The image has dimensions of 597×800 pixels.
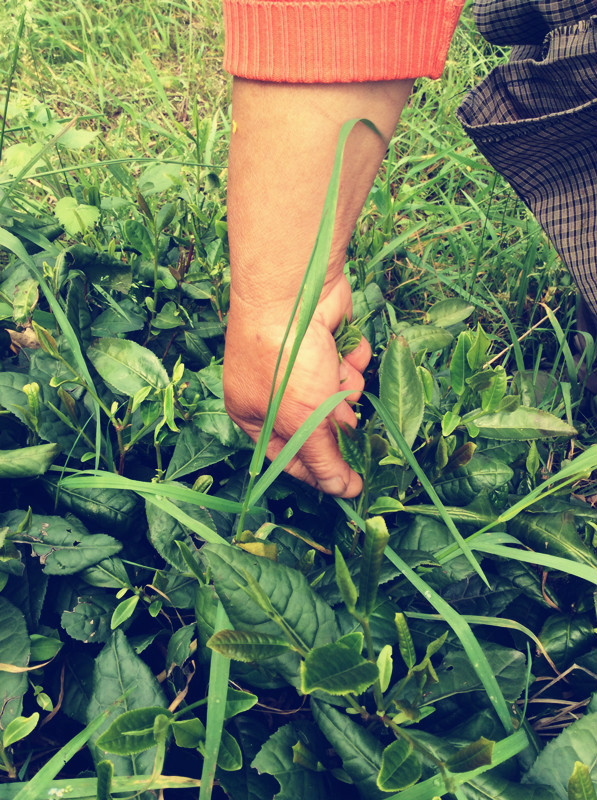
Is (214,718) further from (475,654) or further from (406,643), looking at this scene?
(475,654)

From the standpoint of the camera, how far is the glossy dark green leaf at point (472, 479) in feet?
3.61

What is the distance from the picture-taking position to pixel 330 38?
939mm

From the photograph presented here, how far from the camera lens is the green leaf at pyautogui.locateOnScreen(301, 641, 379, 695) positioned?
28.5 inches

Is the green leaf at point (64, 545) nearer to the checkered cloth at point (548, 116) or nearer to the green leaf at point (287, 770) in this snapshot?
the green leaf at point (287, 770)

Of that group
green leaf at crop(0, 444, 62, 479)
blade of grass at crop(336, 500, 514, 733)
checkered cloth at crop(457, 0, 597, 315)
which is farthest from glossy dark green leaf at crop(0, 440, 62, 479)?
checkered cloth at crop(457, 0, 597, 315)

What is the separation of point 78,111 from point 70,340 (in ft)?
6.20

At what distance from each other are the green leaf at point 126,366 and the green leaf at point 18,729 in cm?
59

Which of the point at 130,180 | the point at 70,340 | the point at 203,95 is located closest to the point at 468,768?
the point at 70,340

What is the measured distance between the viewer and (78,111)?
256 centimetres

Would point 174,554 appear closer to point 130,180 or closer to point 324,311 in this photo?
point 324,311

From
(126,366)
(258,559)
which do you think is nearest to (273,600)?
(258,559)

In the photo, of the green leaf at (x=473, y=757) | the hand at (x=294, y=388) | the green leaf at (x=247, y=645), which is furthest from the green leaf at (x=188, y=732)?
the hand at (x=294, y=388)

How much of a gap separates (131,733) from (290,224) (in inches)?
32.2

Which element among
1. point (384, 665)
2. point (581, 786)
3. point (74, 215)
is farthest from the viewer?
point (74, 215)
